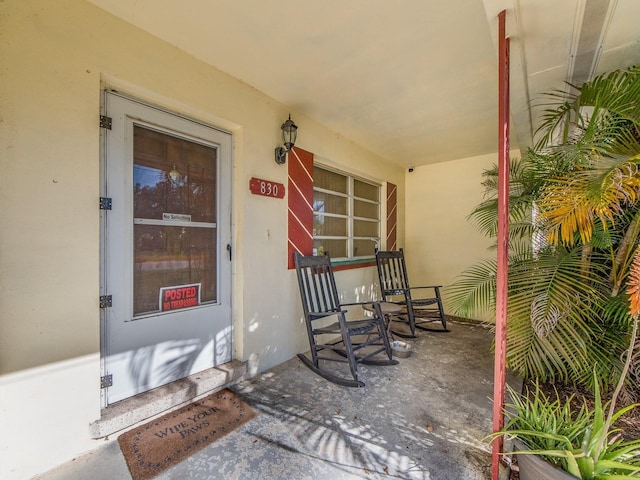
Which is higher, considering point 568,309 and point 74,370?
point 568,309

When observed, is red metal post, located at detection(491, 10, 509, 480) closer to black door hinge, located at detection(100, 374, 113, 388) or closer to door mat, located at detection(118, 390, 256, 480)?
door mat, located at detection(118, 390, 256, 480)

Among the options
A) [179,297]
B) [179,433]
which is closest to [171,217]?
[179,297]

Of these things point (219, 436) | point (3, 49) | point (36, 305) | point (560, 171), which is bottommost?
point (219, 436)

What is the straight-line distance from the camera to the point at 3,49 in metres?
1.41

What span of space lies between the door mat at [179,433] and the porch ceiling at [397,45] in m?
2.68

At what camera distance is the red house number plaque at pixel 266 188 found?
256 cm

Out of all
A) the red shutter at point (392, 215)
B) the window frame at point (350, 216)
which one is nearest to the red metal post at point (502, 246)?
the window frame at point (350, 216)

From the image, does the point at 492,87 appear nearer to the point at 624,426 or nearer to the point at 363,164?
the point at 363,164

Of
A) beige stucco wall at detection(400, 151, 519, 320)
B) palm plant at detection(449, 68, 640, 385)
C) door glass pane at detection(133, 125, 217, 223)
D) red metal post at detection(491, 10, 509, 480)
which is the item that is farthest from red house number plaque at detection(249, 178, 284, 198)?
beige stucco wall at detection(400, 151, 519, 320)

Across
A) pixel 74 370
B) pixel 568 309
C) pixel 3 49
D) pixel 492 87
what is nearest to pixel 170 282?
pixel 74 370

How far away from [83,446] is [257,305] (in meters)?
1.40

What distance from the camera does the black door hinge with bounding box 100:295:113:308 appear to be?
177 cm

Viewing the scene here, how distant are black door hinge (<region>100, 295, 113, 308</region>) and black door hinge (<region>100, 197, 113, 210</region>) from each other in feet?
1.90

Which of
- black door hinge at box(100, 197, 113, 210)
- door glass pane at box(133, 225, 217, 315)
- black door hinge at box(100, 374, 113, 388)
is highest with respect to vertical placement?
black door hinge at box(100, 197, 113, 210)
